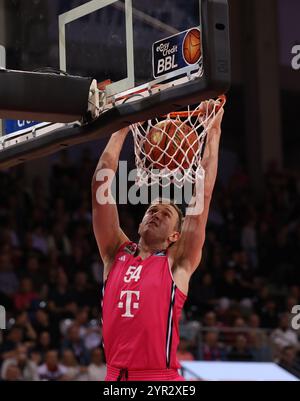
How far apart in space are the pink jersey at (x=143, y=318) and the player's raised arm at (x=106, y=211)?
0.22 meters

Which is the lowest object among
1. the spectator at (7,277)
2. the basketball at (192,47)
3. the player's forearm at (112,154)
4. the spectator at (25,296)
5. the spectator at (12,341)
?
the spectator at (12,341)

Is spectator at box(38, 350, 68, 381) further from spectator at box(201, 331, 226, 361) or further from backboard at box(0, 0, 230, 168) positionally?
backboard at box(0, 0, 230, 168)

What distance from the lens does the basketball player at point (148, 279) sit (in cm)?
408

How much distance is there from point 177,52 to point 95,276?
6930 mm

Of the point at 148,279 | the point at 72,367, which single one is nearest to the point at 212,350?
the point at 72,367

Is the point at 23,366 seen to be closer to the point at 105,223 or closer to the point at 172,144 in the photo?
the point at 105,223

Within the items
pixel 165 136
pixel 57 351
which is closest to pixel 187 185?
pixel 165 136

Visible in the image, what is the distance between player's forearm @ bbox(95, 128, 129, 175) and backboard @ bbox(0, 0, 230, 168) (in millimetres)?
435

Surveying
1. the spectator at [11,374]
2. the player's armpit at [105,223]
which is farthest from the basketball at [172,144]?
the spectator at [11,374]

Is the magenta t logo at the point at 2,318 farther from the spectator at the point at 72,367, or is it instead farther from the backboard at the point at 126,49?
the backboard at the point at 126,49

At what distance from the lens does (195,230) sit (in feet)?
13.8

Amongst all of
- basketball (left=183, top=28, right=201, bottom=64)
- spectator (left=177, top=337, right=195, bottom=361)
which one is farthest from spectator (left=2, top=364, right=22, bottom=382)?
basketball (left=183, top=28, right=201, bottom=64)

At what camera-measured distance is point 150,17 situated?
3734mm
